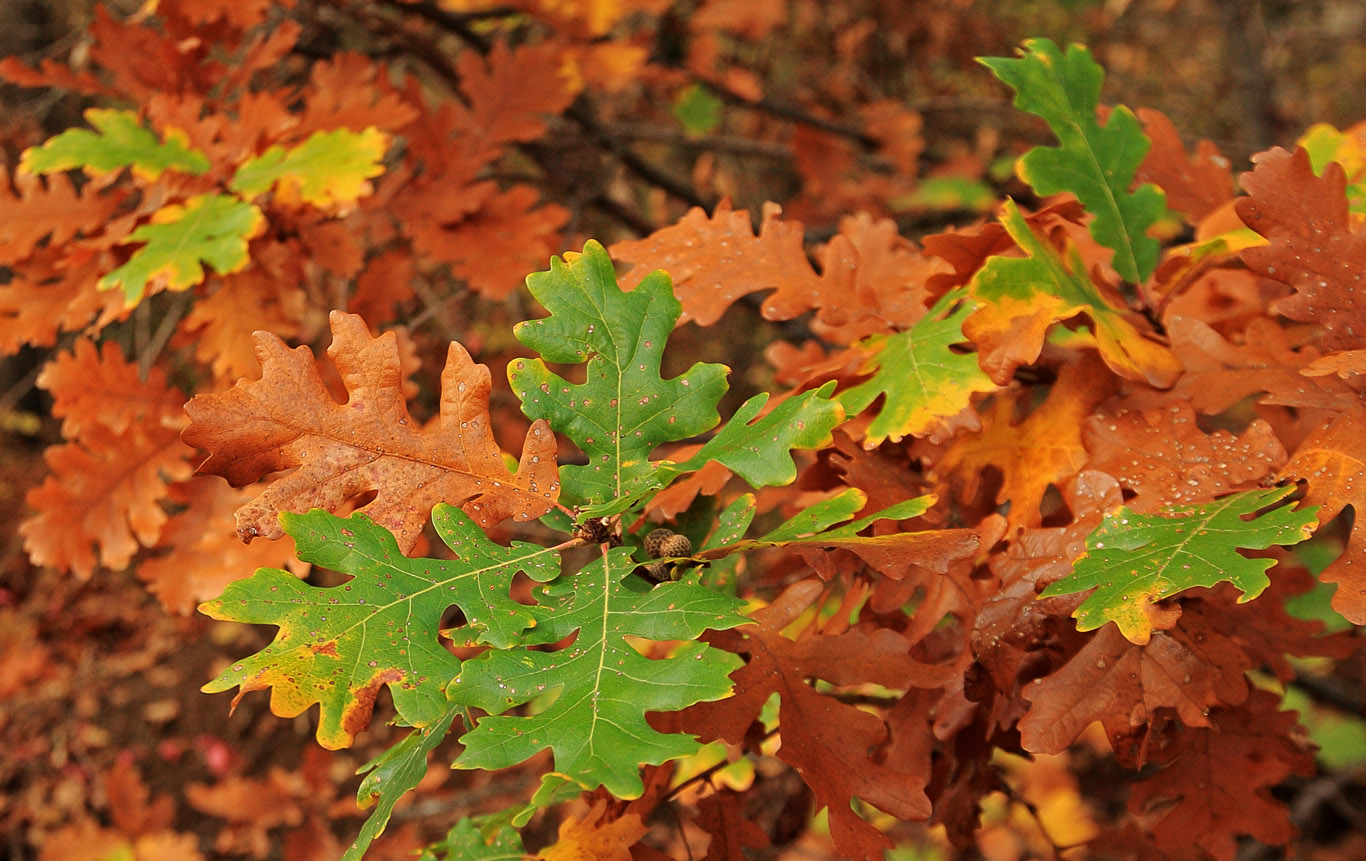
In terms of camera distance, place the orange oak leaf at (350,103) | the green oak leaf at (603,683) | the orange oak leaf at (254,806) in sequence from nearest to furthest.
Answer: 1. the green oak leaf at (603,683)
2. the orange oak leaf at (350,103)
3. the orange oak leaf at (254,806)

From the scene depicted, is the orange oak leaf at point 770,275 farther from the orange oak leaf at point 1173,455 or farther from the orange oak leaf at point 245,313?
the orange oak leaf at point 245,313

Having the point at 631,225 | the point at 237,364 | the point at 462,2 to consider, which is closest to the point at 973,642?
the point at 237,364

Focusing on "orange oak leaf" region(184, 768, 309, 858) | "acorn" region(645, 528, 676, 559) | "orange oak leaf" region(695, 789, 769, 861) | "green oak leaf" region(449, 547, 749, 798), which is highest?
"green oak leaf" region(449, 547, 749, 798)

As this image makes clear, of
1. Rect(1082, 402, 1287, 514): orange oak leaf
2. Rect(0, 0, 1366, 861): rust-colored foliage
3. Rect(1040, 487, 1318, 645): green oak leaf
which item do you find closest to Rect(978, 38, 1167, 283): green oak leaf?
Rect(0, 0, 1366, 861): rust-colored foliage

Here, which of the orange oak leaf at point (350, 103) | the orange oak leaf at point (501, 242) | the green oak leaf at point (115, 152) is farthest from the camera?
the orange oak leaf at point (501, 242)

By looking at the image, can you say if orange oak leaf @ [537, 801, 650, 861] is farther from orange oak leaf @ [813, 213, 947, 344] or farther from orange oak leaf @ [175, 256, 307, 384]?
orange oak leaf @ [175, 256, 307, 384]

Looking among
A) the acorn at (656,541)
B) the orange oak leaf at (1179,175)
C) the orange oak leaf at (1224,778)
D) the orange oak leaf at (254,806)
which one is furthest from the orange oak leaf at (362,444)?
the orange oak leaf at (254,806)
